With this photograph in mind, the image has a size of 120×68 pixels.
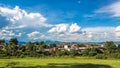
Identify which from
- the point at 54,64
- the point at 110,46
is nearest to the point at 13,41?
the point at 110,46

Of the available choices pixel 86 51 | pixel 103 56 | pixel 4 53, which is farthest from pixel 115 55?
pixel 4 53

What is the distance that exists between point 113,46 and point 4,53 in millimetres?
21495

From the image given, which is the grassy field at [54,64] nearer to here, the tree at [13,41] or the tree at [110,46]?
the tree at [110,46]

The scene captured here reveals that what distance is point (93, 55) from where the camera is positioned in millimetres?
38500

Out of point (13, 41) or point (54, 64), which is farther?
point (13, 41)

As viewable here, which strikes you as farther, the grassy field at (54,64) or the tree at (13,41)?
the tree at (13,41)

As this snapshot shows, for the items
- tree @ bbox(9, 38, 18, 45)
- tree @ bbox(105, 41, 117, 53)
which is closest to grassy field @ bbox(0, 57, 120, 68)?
tree @ bbox(105, 41, 117, 53)

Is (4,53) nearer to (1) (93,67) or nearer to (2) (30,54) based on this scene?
(2) (30,54)

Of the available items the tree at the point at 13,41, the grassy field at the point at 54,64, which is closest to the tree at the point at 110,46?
the grassy field at the point at 54,64

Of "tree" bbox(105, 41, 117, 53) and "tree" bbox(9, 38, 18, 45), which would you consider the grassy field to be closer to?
"tree" bbox(105, 41, 117, 53)

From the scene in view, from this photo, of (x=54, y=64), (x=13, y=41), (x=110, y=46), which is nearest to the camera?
(x=54, y=64)

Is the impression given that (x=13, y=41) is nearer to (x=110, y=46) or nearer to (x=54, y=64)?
(x=110, y=46)

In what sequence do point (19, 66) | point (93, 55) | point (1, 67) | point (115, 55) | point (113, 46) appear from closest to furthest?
point (1, 67), point (19, 66), point (115, 55), point (93, 55), point (113, 46)

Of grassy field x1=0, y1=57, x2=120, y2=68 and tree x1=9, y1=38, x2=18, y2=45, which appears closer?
grassy field x1=0, y1=57, x2=120, y2=68
